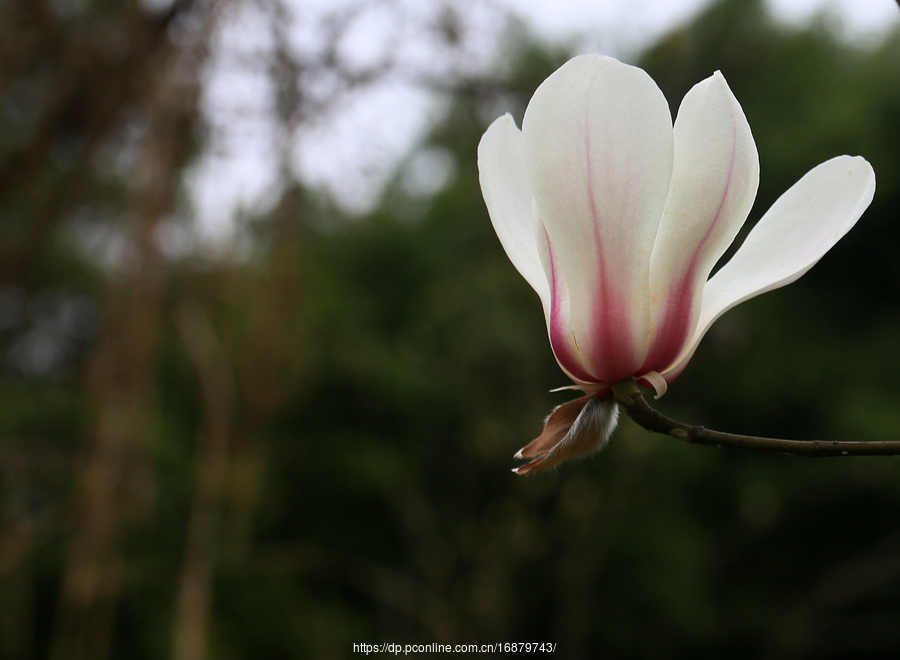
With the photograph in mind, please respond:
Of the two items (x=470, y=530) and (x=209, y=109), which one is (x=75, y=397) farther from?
(x=209, y=109)

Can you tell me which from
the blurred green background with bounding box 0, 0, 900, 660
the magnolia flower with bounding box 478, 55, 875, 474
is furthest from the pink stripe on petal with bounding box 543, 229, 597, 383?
the blurred green background with bounding box 0, 0, 900, 660

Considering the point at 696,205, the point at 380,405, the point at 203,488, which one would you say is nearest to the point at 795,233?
the point at 696,205

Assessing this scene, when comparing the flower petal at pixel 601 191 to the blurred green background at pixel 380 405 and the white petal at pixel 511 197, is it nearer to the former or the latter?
the white petal at pixel 511 197

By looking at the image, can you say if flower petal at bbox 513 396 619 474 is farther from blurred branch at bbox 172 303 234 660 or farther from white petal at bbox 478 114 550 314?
blurred branch at bbox 172 303 234 660

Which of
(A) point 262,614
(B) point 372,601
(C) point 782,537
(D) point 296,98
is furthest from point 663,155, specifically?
(C) point 782,537

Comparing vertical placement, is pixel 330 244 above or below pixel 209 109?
above
